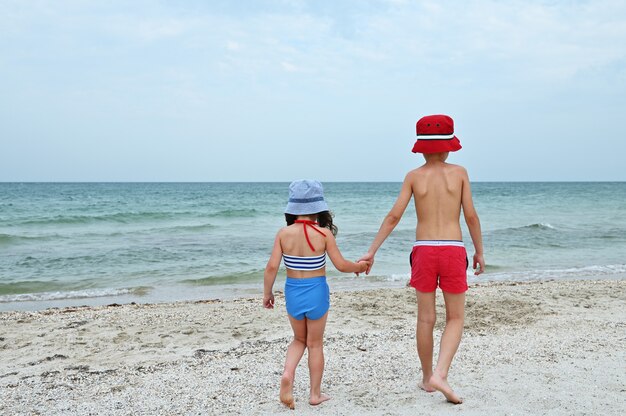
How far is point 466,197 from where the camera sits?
372cm

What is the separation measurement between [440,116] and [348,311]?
3828 mm

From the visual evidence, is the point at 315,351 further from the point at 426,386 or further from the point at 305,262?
the point at 426,386

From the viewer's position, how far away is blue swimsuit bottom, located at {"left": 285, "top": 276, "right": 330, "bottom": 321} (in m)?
3.65

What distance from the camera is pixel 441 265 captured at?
3.63m

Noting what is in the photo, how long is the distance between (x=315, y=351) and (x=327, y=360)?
1209 millimetres

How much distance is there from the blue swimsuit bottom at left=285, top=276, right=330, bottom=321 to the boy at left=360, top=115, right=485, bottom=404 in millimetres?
526

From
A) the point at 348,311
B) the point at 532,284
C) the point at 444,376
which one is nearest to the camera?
the point at 444,376

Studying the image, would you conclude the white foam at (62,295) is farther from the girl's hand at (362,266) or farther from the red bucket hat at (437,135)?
the red bucket hat at (437,135)

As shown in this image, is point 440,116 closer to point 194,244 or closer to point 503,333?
point 503,333

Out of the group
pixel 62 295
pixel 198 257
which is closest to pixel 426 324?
pixel 62 295

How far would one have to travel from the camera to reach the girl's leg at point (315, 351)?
12.2ft

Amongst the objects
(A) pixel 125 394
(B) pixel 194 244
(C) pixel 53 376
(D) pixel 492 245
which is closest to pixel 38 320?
(C) pixel 53 376

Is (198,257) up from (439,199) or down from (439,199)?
down

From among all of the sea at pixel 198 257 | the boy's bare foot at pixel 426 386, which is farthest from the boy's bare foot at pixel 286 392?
the sea at pixel 198 257
